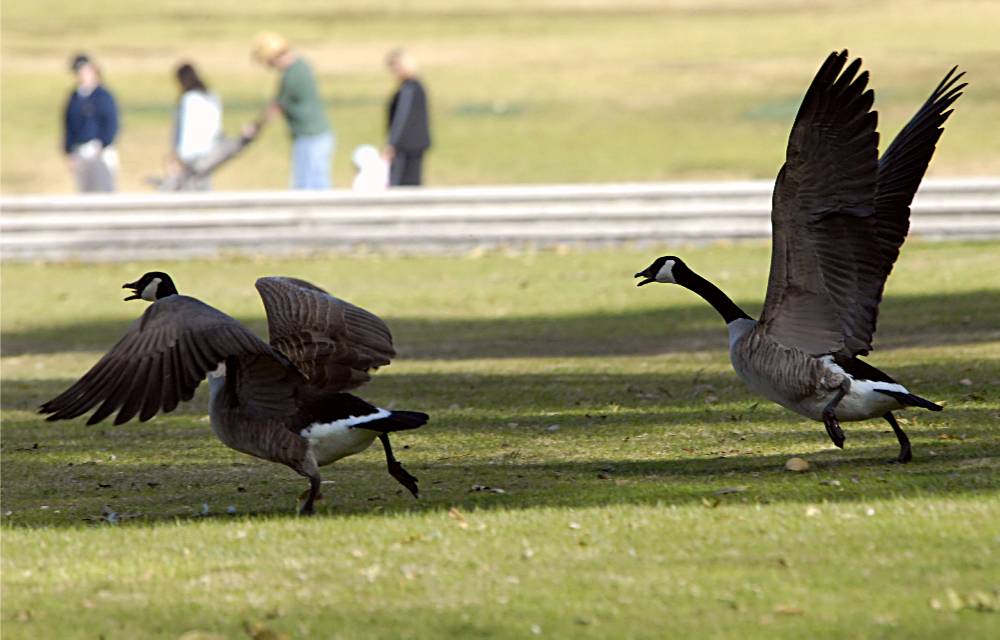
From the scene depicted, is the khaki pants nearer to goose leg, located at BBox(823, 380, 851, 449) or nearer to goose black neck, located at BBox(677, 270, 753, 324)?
goose black neck, located at BBox(677, 270, 753, 324)

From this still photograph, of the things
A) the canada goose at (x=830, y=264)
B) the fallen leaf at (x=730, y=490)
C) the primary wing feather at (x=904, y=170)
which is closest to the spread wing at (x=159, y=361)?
the fallen leaf at (x=730, y=490)

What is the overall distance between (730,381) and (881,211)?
11.9 feet

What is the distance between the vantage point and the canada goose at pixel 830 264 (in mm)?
8766

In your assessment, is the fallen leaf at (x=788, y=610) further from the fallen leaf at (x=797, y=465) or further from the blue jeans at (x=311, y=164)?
the blue jeans at (x=311, y=164)

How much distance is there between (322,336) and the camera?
→ 908cm

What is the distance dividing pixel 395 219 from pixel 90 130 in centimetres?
560

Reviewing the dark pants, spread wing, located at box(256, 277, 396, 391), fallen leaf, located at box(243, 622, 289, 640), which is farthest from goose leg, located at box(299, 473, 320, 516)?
the dark pants

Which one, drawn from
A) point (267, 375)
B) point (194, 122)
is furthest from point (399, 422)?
point (194, 122)

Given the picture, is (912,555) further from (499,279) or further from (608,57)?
(608,57)

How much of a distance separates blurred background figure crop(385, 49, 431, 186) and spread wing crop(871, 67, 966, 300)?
14.6m

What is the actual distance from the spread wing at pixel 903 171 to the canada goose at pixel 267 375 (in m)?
2.80

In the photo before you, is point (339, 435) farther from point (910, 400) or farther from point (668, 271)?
point (910, 400)

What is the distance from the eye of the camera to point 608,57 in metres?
56.7

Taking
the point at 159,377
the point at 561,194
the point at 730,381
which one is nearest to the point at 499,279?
the point at 561,194
